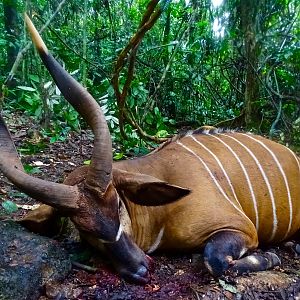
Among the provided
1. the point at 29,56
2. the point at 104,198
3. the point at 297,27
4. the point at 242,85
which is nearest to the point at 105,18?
the point at 29,56

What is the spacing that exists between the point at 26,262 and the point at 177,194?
0.95 meters

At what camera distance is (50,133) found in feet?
21.1

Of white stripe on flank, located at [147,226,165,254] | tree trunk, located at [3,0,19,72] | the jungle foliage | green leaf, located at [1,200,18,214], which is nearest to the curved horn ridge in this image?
white stripe on flank, located at [147,226,165,254]

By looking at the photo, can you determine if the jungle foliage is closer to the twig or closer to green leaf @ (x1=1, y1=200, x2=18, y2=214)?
green leaf @ (x1=1, y1=200, x2=18, y2=214)

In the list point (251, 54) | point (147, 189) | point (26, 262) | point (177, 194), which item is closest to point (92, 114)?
point (147, 189)

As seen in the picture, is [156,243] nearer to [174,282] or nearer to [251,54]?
[174,282]

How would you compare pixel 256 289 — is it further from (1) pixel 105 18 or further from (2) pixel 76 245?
(1) pixel 105 18

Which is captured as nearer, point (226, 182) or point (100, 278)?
point (100, 278)

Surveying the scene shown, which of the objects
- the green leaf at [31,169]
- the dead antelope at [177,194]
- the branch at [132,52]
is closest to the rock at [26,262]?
the dead antelope at [177,194]

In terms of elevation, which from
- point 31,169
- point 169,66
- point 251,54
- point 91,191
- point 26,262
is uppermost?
point 251,54

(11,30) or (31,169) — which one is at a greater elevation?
(11,30)

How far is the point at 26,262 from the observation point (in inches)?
108

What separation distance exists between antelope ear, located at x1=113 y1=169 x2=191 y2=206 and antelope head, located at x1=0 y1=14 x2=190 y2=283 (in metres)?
0.19

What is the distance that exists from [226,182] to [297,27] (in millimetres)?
4420
